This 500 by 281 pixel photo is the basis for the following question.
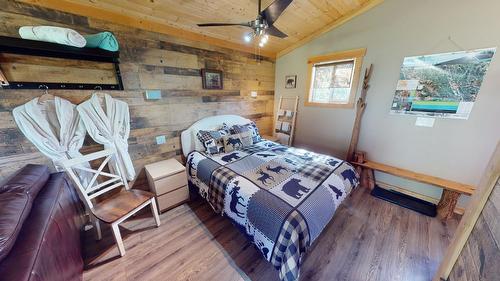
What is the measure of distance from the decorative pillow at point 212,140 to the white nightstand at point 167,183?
0.45 meters

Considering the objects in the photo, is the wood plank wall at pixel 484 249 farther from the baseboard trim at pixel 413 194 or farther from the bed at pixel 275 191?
the baseboard trim at pixel 413 194

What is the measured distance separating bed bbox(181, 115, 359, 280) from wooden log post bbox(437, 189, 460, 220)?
113cm

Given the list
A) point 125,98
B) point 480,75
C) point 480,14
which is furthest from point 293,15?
point 125,98

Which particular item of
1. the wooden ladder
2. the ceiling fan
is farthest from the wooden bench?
the ceiling fan

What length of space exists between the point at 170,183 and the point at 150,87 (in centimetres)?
124

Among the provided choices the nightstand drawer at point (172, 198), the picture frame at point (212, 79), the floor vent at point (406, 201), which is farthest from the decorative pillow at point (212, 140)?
the floor vent at point (406, 201)

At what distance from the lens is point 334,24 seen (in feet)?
8.61

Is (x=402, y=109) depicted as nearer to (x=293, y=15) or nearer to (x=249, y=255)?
(x=293, y=15)

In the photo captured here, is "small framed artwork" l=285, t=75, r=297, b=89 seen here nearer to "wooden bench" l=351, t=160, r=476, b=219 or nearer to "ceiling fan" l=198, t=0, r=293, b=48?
"ceiling fan" l=198, t=0, r=293, b=48

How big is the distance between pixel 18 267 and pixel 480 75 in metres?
3.85

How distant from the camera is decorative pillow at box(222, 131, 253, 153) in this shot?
Result: 2.50 meters

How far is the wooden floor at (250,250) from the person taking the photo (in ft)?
4.71

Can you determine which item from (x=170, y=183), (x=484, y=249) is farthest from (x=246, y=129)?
(x=484, y=249)

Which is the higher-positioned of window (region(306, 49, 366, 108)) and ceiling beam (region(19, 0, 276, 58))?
ceiling beam (region(19, 0, 276, 58))
